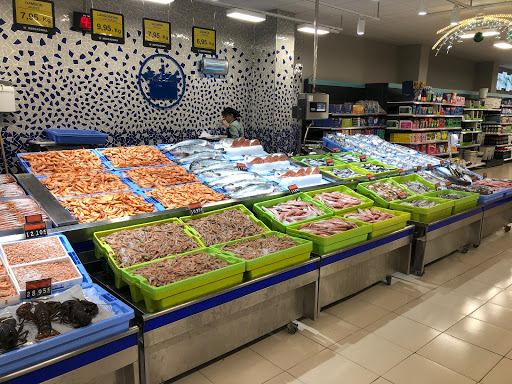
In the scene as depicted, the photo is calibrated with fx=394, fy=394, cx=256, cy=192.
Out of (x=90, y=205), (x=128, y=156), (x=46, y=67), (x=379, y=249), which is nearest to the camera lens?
(x=90, y=205)

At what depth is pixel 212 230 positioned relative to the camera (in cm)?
378

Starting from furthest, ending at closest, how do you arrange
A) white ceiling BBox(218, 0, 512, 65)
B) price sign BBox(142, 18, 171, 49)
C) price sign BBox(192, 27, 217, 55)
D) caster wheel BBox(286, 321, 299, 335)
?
1. white ceiling BBox(218, 0, 512, 65)
2. price sign BBox(192, 27, 217, 55)
3. price sign BBox(142, 18, 171, 49)
4. caster wheel BBox(286, 321, 299, 335)

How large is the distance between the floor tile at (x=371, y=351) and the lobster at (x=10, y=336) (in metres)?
2.48

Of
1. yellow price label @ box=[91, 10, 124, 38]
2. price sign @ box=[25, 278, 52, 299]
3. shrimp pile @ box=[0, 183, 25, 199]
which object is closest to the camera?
price sign @ box=[25, 278, 52, 299]

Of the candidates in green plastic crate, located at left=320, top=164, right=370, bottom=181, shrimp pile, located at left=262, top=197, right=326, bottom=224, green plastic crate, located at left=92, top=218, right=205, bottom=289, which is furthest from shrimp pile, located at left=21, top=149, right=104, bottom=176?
green plastic crate, located at left=320, top=164, right=370, bottom=181

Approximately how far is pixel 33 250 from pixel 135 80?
5.61m

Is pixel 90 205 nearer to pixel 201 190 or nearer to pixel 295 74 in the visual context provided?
pixel 201 190

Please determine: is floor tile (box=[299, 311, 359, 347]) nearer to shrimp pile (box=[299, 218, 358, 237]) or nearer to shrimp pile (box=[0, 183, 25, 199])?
shrimp pile (box=[299, 218, 358, 237])

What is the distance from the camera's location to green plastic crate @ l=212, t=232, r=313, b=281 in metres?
3.27

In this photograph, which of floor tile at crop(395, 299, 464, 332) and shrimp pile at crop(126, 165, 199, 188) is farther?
shrimp pile at crop(126, 165, 199, 188)

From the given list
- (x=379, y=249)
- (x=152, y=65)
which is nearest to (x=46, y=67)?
(x=152, y=65)

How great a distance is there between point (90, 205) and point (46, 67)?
164 inches

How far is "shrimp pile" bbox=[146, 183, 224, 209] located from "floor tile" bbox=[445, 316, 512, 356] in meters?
2.75

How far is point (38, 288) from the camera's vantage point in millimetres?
2465
